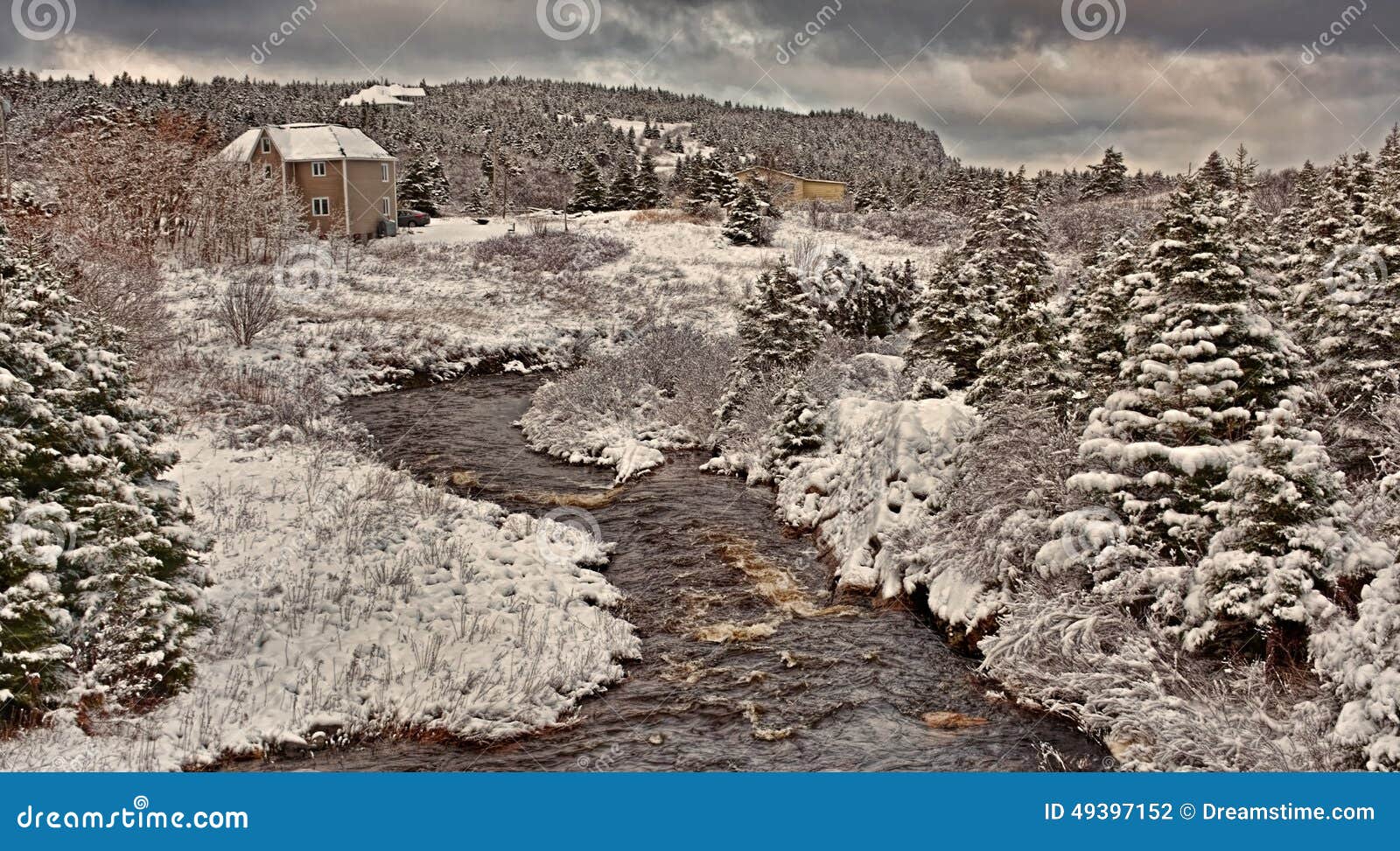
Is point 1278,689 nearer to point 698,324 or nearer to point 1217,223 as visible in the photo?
point 1217,223

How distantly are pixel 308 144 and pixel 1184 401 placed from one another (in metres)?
57.5

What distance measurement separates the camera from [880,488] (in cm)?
1544

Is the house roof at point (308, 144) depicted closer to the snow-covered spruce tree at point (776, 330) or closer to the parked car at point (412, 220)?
the parked car at point (412, 220)

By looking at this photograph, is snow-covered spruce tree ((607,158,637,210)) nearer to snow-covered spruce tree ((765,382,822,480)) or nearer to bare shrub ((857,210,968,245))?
bare shrub ((857,210,968,245))

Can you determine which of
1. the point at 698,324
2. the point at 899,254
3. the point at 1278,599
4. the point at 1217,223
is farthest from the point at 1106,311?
the point at 899,254

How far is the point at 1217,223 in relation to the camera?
10.7m

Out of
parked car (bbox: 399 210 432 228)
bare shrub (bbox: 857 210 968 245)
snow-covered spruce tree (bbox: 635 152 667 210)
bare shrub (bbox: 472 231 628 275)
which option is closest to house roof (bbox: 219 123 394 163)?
parked car (bbox: 399 210 432 228)

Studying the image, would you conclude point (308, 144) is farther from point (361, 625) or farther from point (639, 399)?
point (361, 625)

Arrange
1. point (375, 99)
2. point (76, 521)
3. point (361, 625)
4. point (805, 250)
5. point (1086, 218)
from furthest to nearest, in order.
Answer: point (375, 99)
point (1086, 218)
point (805, 250)
point (361, 625)
point (76, 521)

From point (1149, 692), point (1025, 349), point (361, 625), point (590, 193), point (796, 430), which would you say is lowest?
point (1149, 692)

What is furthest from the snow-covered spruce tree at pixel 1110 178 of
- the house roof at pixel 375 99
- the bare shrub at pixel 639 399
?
the house roof at pixel 375 99

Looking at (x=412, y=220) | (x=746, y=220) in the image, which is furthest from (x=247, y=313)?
(x=412, y=220)

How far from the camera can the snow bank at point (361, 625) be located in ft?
28.9

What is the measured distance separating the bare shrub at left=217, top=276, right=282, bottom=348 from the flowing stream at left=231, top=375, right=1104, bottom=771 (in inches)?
535
